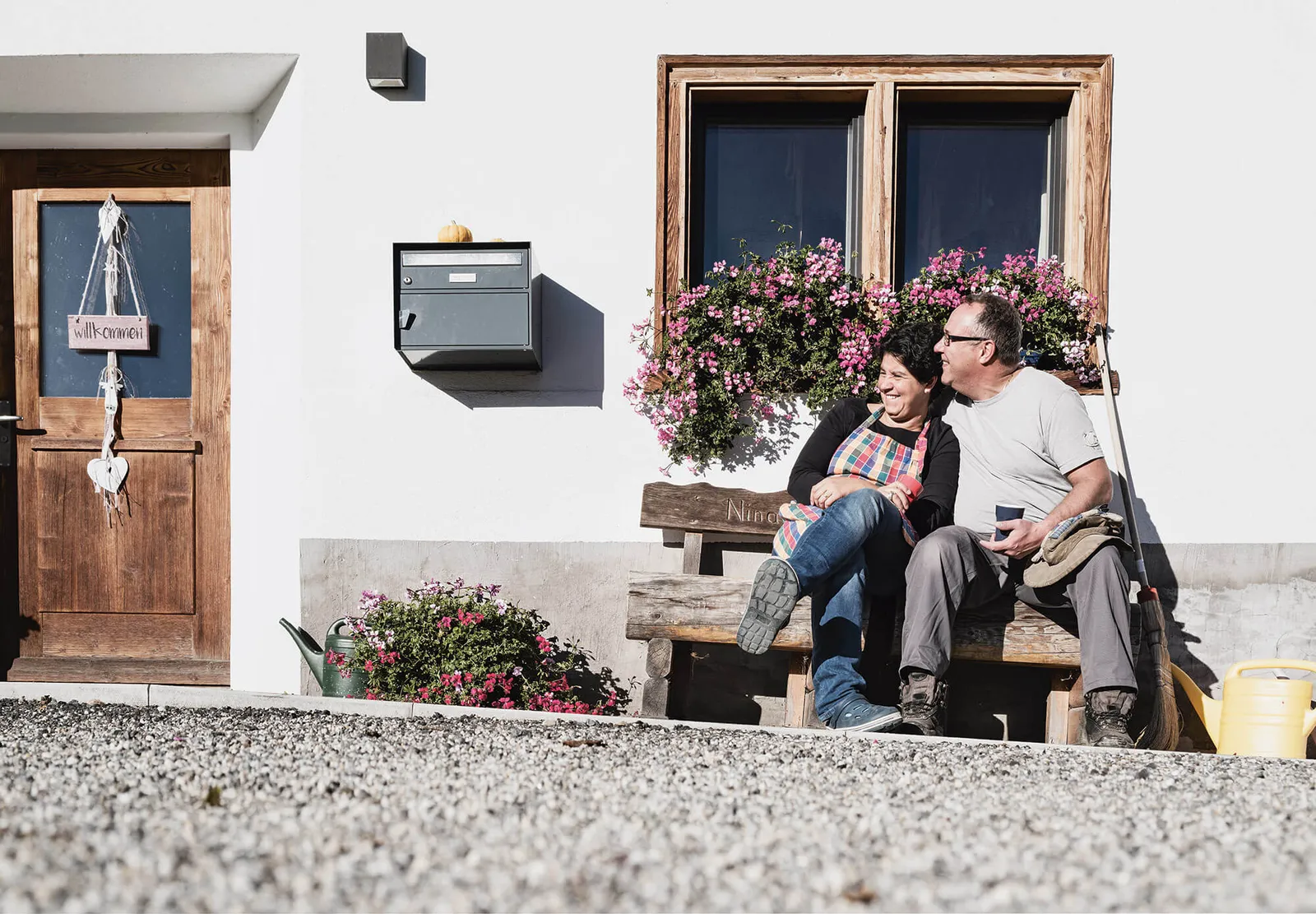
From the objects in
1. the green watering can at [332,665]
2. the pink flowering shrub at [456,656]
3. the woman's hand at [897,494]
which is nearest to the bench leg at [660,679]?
the pink flowering shrub at [456,656]

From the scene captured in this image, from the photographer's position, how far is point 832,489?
3.34m

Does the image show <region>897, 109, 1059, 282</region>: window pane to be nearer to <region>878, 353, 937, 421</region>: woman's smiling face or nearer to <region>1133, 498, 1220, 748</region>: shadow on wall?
<region>878, 353, 937, 421</region>: woman's smiling face

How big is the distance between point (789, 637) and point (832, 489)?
54 cm

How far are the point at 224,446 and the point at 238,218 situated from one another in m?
1.02

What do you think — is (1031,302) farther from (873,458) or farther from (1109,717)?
(1109,717)

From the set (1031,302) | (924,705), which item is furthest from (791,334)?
(924,705)

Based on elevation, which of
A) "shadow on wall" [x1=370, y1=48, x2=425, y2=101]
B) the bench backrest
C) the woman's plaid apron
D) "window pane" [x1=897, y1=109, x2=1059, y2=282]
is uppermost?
"shadow on wall" [x1=370, y1=48, x2=425, y2=101]

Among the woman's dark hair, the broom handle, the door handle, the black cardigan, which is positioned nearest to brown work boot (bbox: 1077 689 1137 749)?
the black cardigan

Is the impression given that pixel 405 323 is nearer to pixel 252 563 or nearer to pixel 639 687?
pixel 252 563

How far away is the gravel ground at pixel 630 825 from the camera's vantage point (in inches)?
54.9

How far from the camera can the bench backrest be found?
13.0 feet

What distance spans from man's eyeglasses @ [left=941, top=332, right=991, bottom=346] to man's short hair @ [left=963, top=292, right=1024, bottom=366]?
→ 0.02m

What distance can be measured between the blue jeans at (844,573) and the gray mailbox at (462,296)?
1391 millimetres

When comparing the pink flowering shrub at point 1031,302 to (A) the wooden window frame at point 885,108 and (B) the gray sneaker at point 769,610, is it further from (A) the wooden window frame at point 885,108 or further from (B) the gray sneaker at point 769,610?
(B) the gray sneaker at point 769,610
